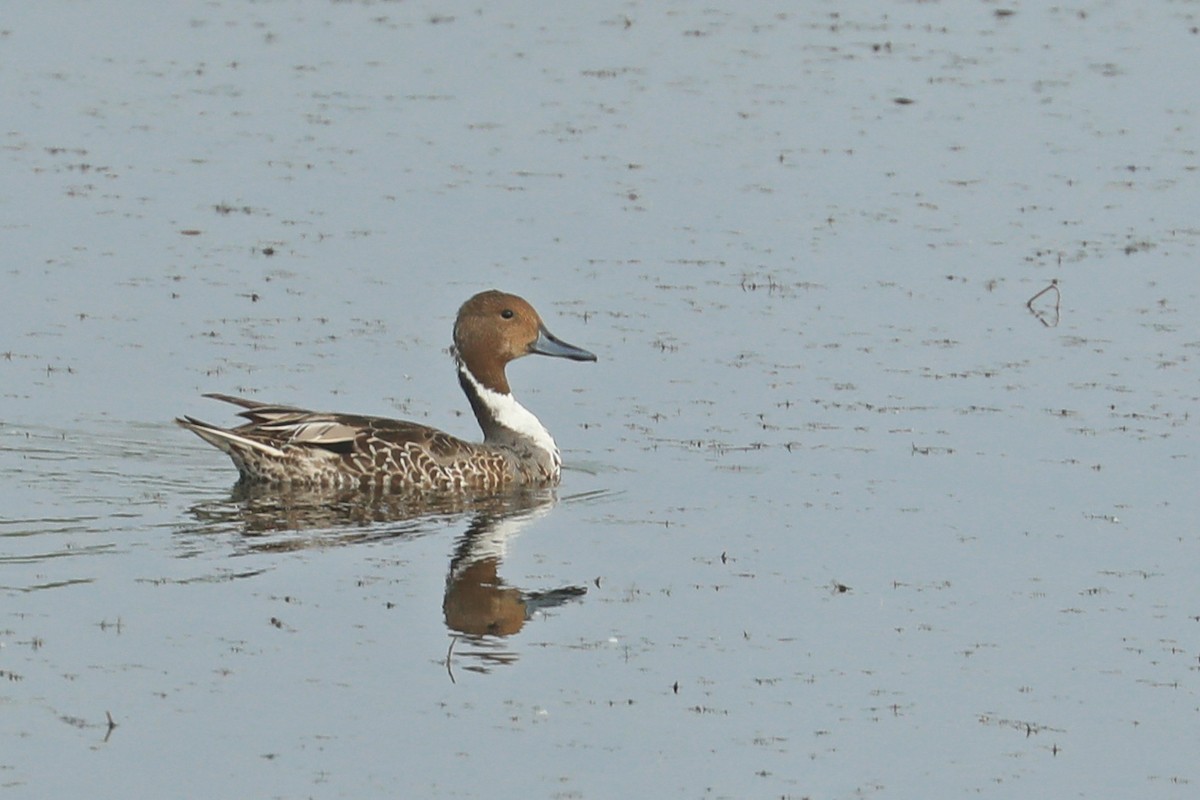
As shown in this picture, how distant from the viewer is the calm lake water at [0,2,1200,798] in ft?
31.5

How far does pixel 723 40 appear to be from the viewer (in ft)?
87.7

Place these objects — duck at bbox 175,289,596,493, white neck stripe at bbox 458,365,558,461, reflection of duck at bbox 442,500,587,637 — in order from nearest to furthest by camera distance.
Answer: reflection of duck at bbox 442,500,587,637, duck at bbox 175,289,596,493, white neck stripe at bbox 458,365,558,461

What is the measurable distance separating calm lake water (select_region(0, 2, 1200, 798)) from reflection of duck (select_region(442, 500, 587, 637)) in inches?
1.3

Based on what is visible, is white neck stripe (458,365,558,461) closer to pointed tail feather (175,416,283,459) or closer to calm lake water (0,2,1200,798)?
calm lake water (0,2,1200,798)

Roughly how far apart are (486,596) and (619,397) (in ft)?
12.8

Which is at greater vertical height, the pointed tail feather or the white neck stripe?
the white neck stripe

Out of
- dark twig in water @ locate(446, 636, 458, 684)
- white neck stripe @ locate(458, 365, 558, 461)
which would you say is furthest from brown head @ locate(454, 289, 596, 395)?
dark twig in water @ locate(446, 636, 458, 684)

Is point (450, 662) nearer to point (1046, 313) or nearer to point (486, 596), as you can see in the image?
point (486, 596)

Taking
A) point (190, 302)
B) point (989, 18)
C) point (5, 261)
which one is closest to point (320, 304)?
point (190, 302)

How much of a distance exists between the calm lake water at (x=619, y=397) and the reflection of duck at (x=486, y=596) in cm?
3

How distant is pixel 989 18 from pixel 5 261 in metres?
14.6

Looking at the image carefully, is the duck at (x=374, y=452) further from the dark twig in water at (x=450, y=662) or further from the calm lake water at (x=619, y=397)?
the dark twig in water at (x=450, y=662)

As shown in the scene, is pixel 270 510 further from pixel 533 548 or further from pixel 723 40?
pixel 723 40

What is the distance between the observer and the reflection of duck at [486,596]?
11.0 m
